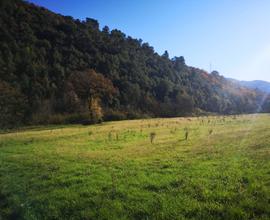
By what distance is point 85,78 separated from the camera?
2694 inches

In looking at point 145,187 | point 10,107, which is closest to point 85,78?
point 10,107

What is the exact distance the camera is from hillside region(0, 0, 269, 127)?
2749 inches

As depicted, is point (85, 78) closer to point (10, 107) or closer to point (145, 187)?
point (10, 107)

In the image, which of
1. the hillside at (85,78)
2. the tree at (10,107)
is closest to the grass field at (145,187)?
the tree at (10,107)

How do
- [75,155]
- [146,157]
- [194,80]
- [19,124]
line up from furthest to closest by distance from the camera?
1. [194,80]
2. [19,124]
3. [75,155]
4. [146,157]

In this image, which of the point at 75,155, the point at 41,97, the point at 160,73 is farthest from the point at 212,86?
the point at 75,155

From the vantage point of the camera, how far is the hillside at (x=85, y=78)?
69.8 metres

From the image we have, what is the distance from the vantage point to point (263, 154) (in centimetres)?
1438

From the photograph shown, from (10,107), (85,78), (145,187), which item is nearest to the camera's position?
(145,187)

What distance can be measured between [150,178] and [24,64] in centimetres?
8692

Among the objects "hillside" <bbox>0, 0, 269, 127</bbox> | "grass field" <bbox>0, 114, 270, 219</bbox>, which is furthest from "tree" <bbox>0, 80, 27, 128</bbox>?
"grass field" <bbox>0, 114, 270, 219</bbox>

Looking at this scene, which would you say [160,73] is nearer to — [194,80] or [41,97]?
[194,80]

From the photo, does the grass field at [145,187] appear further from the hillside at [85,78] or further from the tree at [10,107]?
the hillside at [85,78]

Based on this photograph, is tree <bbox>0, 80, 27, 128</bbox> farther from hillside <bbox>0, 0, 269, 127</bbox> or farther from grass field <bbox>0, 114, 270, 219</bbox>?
grass field <bbox>0, 114, 270, 219</bbox>
